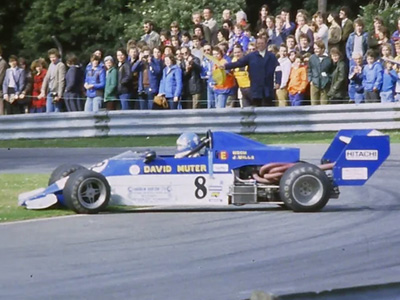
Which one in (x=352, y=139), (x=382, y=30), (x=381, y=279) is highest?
(x=382, y=30)

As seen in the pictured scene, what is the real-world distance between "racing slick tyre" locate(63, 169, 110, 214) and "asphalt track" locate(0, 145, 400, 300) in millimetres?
151

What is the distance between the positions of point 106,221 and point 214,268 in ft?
9.93

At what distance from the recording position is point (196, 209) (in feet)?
46.5

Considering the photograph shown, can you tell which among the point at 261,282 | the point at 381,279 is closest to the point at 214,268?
the point at 261,282

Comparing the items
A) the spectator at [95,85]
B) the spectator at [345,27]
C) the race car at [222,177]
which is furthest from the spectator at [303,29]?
the race car at [222,177]

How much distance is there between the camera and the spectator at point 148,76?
23.0 meters

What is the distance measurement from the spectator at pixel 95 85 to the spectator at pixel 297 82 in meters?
3.64

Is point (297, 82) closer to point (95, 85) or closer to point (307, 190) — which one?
point (95, 85)

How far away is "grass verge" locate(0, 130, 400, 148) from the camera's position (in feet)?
71.1

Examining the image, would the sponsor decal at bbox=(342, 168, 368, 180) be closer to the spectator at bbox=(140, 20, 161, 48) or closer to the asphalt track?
the asphalt track

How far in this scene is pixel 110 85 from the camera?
23.2 metres

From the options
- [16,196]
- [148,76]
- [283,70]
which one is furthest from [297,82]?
[16,196]

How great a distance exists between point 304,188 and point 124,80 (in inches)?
401

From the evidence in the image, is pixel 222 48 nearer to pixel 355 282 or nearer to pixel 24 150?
pixel 24 150
